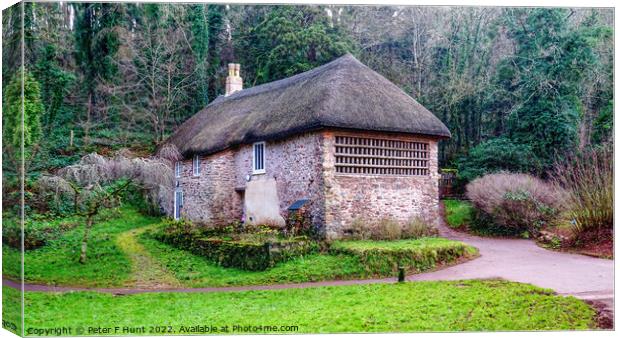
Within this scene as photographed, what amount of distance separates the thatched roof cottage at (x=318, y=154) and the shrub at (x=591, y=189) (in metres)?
3.50

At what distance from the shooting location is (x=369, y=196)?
1427cm

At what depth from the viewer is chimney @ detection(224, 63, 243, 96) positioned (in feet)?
47.9

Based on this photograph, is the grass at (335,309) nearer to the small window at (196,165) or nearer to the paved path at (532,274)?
the paved path at (532,274)

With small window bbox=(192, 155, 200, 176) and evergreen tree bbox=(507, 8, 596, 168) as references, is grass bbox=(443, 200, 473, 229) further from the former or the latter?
small window bbox=(192, 155, 200, 176)

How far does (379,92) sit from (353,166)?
2.10 meters

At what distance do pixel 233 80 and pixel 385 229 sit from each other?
5571mm

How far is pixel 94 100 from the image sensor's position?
1248 centimetres

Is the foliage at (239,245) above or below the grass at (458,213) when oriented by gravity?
below

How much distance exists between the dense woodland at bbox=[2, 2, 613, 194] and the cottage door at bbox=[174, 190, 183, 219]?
4.46 ft

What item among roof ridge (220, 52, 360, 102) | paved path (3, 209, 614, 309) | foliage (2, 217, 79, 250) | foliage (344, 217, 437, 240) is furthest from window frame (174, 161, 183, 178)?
paved path (3, 209, 614, 309)

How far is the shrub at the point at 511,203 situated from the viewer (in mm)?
15305

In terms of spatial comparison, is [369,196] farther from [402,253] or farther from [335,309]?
[335,309]

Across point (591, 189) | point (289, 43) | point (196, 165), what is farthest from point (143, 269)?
point (591, 189)

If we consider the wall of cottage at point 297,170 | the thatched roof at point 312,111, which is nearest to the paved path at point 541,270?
the wall of cottage at point 297,170
